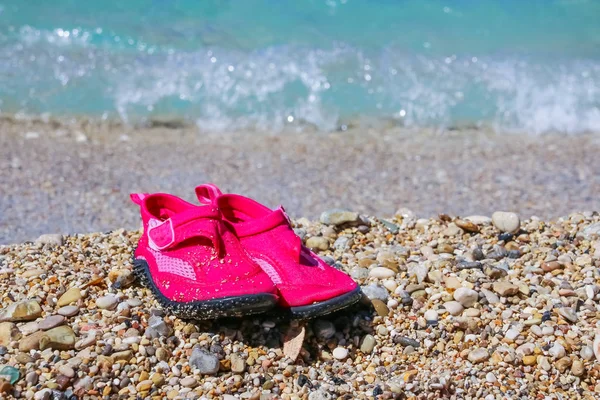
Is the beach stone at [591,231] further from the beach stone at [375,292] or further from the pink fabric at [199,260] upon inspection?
the pink fabric at [199,260]

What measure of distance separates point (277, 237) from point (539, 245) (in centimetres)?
133

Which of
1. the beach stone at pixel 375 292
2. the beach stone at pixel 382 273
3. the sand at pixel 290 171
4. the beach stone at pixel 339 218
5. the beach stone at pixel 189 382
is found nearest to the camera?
the beach stone at pixel 189 382

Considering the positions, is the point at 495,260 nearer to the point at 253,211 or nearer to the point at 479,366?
the point at 479,366

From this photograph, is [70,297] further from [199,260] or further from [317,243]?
[317,243]

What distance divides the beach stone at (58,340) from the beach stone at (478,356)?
52.8 inches

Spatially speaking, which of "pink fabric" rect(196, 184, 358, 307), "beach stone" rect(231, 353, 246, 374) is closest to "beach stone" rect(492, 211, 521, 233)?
"pink fabric" rect(196, 184, 358, 307)

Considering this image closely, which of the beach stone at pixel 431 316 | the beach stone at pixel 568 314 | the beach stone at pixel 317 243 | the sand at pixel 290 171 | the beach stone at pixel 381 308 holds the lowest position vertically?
the sand at pixel 290 171

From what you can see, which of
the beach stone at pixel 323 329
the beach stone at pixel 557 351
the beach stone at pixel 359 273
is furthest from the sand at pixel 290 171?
the beach stone at pixel 557 351

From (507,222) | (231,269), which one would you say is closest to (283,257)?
(231,269)

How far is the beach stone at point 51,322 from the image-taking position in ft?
7.07

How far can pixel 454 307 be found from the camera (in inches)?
95.5

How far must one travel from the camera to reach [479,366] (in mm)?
2195

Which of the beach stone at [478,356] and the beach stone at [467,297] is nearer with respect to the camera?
the beach stone at [478,356]

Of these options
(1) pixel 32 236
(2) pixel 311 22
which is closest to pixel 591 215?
(1) pixel 32 236
